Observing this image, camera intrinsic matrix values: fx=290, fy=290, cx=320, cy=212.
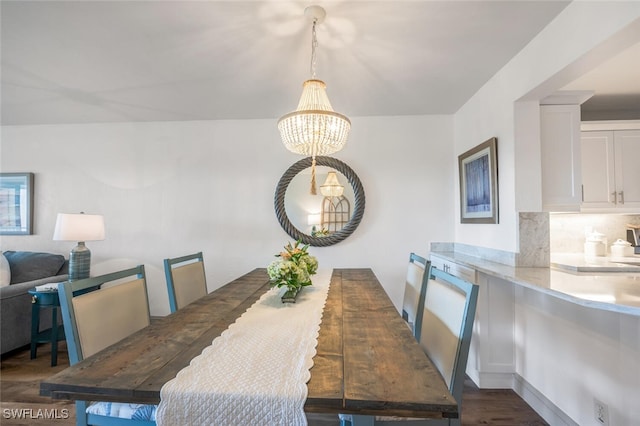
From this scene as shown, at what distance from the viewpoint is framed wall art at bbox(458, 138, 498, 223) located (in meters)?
2.30

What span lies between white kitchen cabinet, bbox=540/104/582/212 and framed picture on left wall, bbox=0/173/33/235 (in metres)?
5.11

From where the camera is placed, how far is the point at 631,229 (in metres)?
2.54

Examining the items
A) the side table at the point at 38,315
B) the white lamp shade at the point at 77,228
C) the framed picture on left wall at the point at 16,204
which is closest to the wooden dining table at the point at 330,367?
the side table at the point at 38,315

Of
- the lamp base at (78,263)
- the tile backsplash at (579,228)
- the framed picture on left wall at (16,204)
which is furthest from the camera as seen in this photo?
the framed picture on left wall at (16,204)

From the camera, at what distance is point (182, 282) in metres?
1.94

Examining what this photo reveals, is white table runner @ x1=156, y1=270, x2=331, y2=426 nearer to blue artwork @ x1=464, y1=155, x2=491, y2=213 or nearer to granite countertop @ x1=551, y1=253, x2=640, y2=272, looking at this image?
granite countertop @ x1=551, y1=253, x2=640, y2=272

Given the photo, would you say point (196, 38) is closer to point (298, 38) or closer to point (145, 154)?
point (298, 38)

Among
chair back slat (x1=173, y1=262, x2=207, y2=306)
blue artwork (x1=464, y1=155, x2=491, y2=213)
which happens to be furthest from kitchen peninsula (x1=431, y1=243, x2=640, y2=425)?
chair back slat (x1=173, y1=262, x2=207, y2=306)

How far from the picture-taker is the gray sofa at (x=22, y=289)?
245 centimetres

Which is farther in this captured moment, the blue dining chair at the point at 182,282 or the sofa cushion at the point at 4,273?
the sofa cushion at the point at 4,273

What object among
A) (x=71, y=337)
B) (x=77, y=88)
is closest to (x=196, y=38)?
(x=77, y=88)

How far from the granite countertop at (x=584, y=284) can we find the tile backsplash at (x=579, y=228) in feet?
2.53

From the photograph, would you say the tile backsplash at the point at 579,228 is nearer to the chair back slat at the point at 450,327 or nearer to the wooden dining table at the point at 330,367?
the chair back slat at the point at 450,327

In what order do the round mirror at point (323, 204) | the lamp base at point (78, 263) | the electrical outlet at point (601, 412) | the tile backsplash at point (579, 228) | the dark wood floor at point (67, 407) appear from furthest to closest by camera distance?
1. the round mirror at point (323, 204)
2. the lamp base at point (78, 263)
3. the tile backsplash at point (579, 228)
4. the dark wood floor at point (67, 407)
5. the electrical outlet at point (601, 412)
